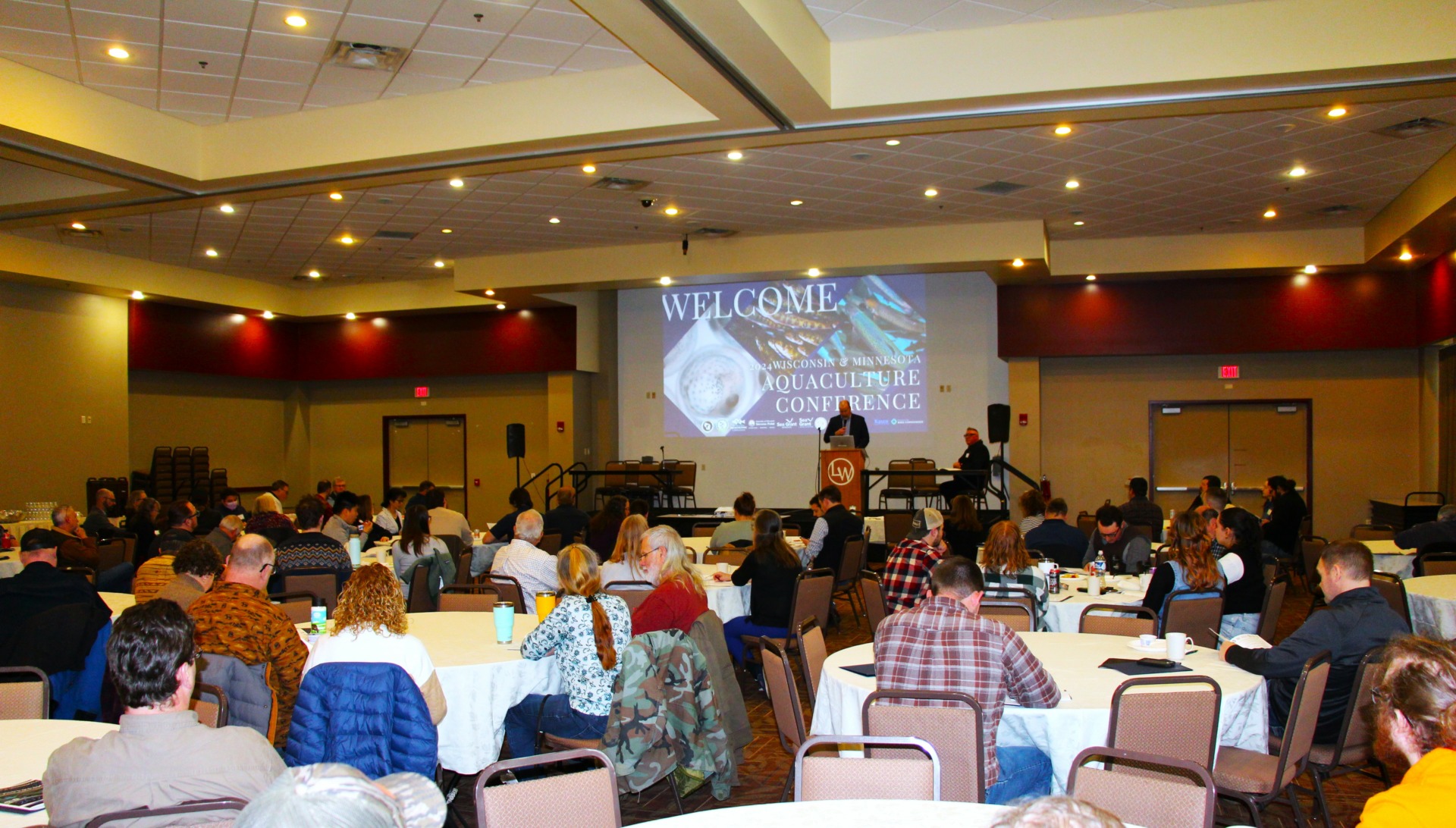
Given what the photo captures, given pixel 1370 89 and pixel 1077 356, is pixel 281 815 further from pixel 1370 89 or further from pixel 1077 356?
pixel 1077 356

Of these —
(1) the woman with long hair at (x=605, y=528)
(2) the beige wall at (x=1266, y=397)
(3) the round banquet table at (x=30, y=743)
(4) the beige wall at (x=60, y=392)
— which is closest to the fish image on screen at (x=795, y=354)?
(2) the beige wall at (x=1266, y=397)

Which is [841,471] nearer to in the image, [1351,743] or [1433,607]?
[1433,607]

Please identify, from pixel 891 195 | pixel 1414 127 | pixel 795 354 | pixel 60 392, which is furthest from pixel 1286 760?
pixel 60 392

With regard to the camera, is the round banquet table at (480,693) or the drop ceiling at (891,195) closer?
the round banquet table at (480,693)

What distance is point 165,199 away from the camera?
31.4 ft

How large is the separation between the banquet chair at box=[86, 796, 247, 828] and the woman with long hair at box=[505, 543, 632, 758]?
6.38ft

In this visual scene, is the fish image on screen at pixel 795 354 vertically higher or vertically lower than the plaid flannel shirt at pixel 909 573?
higher

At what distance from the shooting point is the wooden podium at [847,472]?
1321 cm

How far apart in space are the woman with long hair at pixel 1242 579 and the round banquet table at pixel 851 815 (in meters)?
3.96

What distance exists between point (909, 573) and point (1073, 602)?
0.96 meters

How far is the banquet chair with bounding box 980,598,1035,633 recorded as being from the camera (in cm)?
511

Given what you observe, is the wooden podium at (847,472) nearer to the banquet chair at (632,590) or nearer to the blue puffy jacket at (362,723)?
the banquet chair at (632,590)

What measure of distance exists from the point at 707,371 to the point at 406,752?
13.0 metres

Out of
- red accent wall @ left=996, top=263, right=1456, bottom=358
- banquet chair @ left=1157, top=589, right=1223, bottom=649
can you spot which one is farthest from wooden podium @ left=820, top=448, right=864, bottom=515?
banquet chair @ left=1157, top=589, right=1223, bottom=649
